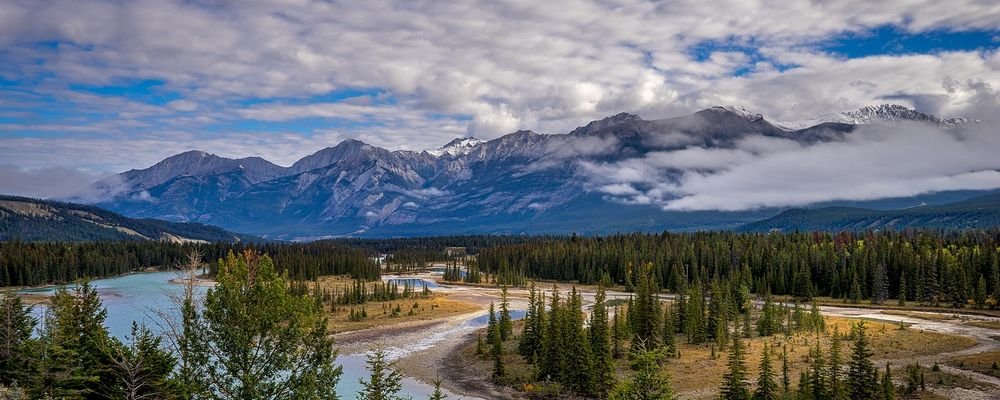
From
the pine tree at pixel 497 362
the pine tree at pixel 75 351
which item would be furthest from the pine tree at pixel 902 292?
the pine tree at pixel 75 351

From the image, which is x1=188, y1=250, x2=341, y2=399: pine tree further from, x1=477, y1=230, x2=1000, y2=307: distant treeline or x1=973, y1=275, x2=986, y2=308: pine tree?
x1=973, y1=275, x2=986, y2=308: pine tree

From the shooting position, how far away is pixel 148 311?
104 m

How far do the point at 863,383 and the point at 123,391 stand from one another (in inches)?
1690

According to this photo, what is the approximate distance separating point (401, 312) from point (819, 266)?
8968 centimetres

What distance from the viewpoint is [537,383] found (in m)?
60.9

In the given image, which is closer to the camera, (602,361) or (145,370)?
(145,370)

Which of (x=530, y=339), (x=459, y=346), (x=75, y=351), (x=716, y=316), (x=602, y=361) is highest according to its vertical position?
(x=75, y=351)

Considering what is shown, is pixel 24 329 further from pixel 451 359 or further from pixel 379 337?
pixel 379 337

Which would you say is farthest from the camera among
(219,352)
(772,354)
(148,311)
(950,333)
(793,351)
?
(148,311)

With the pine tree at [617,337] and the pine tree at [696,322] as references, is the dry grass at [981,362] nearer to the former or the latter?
the pine tree at [696,322]

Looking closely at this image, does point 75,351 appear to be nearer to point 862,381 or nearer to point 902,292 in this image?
point 862,381

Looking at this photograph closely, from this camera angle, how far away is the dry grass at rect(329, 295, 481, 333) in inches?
4077

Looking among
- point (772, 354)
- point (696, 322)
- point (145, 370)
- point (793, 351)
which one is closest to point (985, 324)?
point (793, 351)

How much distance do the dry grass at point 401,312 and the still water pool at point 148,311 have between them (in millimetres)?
10156
